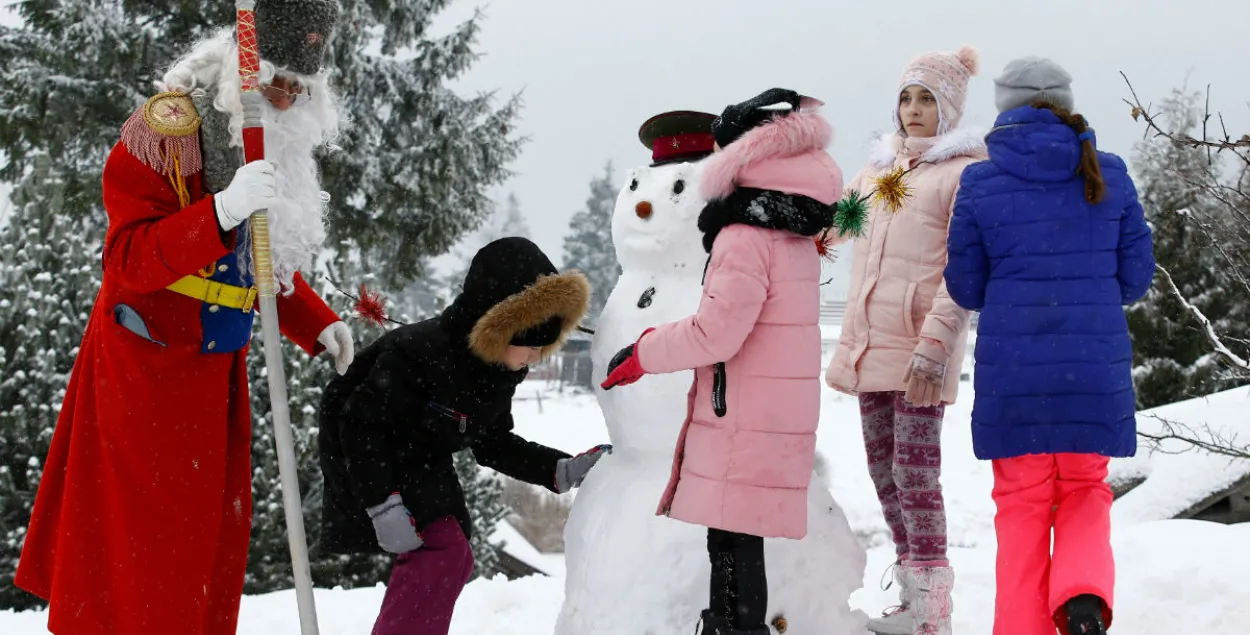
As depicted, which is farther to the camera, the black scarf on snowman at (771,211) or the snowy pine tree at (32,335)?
the snowy pine tree at (32,335)

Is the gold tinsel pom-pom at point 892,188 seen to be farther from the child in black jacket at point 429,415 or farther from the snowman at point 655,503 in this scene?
the child in black jacket at point 429,415

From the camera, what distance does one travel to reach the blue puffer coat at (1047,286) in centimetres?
306

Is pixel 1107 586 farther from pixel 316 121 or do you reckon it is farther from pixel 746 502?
pixel 316 121

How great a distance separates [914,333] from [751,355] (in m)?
0.89

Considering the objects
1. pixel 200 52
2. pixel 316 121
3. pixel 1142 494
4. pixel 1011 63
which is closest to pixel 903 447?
pixel 1011 63

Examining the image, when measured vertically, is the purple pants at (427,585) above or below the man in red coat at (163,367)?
below

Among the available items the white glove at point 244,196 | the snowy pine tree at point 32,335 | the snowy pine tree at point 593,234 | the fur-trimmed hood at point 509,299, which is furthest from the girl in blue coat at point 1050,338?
the snowy pine tree at point 593,234

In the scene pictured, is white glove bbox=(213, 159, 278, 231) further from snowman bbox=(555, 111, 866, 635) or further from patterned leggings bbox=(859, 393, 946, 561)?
patterned leggings bbox=(859, 393, 946, 561)

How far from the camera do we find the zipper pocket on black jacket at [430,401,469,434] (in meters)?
3.20

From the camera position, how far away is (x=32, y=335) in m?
7.97

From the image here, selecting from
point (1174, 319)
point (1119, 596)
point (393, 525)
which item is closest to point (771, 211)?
point (393, 525)

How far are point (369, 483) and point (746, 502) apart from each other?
1117 millimetres

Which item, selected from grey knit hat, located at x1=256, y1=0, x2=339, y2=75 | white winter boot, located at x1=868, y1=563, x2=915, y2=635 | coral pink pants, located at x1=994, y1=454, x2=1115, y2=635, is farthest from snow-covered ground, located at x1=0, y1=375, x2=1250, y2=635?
grey knit hat, located at x1=256, y1=0, x2=339, y2=75

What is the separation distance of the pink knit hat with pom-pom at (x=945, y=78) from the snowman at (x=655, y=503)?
2.59 feet
